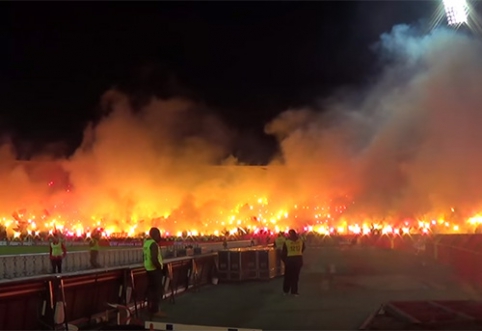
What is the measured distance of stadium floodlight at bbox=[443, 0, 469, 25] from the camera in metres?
21.6

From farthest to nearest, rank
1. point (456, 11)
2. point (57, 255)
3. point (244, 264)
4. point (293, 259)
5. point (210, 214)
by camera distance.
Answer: point (210, 214)
point (456, 11)
point (244, 264)
point (57, 255)
point (293, 259)

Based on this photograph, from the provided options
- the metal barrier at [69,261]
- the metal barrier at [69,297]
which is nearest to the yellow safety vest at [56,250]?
the metal barrier at [69,261]

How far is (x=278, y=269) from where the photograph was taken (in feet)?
62.5

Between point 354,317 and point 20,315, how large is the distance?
542cm

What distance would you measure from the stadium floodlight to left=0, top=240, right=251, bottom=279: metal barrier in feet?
39.9

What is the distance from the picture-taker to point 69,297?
937cm

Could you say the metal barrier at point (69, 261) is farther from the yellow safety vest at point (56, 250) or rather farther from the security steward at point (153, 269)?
the security steward at point (153, 269)

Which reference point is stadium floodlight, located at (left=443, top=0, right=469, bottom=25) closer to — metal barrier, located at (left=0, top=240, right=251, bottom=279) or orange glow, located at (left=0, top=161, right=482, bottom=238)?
metal barrier, located at (left=0, top=240, right=251, bottom=279)

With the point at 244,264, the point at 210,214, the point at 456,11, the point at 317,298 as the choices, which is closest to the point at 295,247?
the point at 317,298

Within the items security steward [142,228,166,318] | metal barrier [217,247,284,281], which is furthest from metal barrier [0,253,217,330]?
metal barrier [217,247,284,281]

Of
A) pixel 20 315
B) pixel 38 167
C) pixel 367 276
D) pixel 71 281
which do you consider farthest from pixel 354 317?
pixel 38 167

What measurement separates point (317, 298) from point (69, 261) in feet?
29.2

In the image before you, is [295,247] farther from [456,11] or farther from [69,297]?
[456,11]

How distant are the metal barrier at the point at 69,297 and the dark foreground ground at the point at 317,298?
2.99ft
